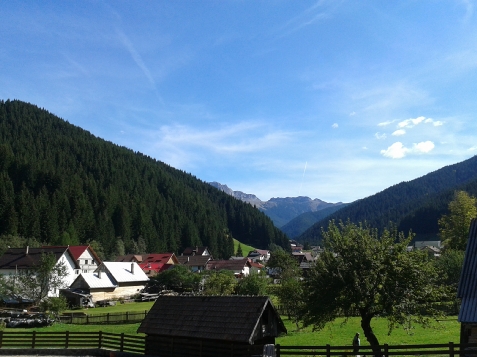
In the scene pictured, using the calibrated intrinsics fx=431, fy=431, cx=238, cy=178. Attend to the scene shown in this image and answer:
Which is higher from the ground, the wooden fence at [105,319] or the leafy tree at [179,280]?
the leafy tree at [179,280]

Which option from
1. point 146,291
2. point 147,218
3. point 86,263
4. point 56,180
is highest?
point 56,180

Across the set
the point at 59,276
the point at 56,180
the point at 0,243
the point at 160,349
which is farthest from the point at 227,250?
the point at 160,349

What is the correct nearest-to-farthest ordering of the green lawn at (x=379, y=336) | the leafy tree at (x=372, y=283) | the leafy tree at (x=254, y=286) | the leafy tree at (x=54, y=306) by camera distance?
1. the leafy tree at (x=372, y=283)
2. the green lawn at (x=379, y=336)
3. the leafy tree at (x=54, y=306)
4. the leafy tree at (x=254, y=286)

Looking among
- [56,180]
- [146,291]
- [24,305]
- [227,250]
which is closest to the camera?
[24,305]

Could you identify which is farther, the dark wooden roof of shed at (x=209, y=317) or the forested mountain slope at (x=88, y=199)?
the forested mountain slope at (x=88, y=199)

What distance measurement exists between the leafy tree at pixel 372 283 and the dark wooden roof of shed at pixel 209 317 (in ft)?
8.87

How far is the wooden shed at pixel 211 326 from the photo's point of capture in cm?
2019

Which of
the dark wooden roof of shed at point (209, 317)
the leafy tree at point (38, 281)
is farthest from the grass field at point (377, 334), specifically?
the leafy tree at point (38, 281)

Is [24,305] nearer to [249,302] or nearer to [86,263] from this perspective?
[86,263]

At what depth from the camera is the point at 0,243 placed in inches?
3649

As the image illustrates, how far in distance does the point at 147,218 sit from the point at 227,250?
1341 inches

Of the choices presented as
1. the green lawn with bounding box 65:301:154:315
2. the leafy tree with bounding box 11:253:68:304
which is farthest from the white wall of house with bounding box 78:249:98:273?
the leafy tree with bounding box 11:253:68:304

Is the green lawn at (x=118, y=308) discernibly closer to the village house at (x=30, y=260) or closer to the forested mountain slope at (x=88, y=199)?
the village house at (x=30, y=260)

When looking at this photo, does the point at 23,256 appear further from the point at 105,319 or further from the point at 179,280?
the point at 105,319
